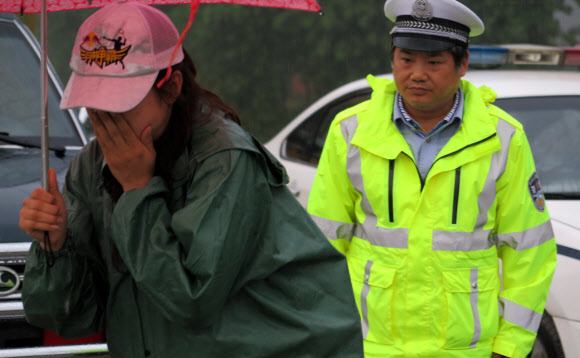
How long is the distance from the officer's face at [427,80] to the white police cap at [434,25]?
0.11 ft

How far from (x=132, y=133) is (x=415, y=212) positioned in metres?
1.35

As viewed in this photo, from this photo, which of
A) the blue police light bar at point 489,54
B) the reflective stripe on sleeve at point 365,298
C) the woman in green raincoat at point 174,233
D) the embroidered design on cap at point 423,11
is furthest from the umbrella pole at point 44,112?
the blue police light bar at point 489,54

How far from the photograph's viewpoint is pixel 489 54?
5055 millimetres

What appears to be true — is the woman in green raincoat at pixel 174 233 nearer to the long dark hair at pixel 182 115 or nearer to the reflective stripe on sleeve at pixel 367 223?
the long dark hair at pixel 182 115

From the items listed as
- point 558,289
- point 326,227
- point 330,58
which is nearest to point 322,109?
point 558,289

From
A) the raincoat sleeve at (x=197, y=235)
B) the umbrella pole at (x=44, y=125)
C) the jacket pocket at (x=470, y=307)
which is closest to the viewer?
the raincoat sleeve at (x=197, y=235)

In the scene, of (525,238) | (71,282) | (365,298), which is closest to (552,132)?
(525,238)

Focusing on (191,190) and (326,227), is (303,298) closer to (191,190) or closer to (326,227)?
(191,190)

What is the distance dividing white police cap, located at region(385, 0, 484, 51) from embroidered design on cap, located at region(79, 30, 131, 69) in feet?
4.82

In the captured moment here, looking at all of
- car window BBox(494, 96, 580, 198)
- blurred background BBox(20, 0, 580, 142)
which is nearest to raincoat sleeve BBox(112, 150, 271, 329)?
car window BBox(494, 96, 580, 198)

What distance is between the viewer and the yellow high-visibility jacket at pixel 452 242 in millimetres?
3168

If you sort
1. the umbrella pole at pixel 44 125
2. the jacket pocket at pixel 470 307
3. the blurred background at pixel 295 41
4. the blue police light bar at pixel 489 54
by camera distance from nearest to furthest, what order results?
1. the umbrella pole at pixel 44 125
2. the jacket pocket at pixel 470 307
3. the blue police light bar at pixel 489 54
4. the blurred background at pixel 295 41

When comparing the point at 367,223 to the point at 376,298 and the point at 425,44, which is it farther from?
the point at 425,44

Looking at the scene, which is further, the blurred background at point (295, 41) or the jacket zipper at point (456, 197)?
the blurred background at point (295, 41)
